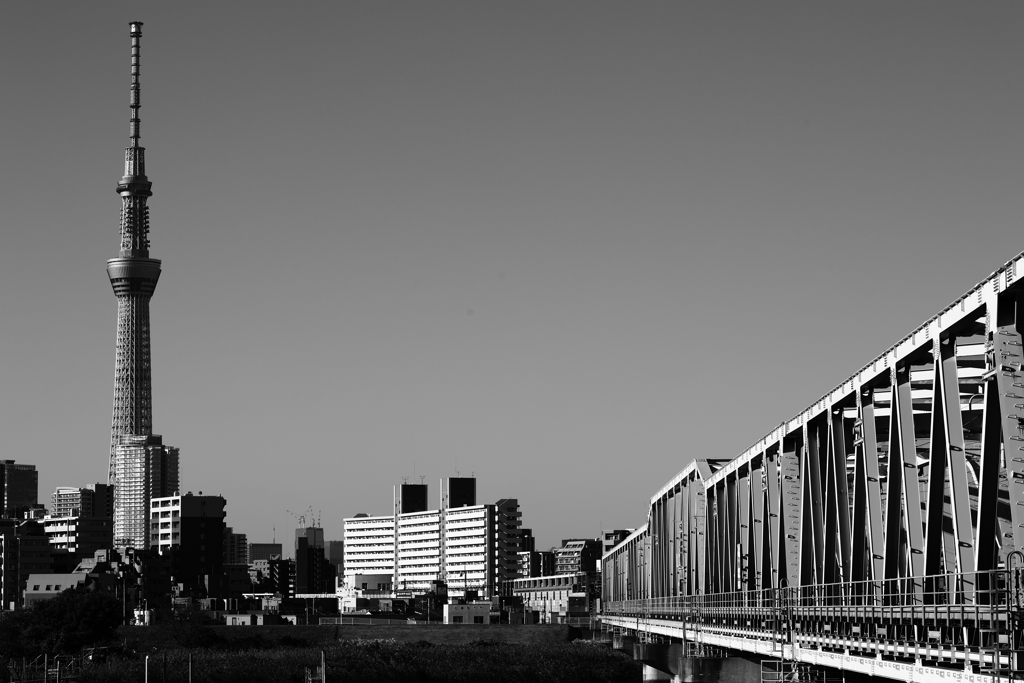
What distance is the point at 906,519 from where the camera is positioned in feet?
130

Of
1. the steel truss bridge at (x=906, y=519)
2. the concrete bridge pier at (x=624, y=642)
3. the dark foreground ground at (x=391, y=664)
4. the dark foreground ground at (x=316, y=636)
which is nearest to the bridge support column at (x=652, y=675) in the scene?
the dark foreground ground at (x=391, y=664)

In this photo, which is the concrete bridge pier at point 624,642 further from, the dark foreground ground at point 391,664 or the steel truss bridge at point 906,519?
the steel truss bridge at point 906,519

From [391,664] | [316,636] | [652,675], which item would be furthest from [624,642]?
[316,636]

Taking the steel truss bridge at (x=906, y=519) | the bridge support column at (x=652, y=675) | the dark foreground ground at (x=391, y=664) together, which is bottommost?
the bridge support column at (x=652, y=675)

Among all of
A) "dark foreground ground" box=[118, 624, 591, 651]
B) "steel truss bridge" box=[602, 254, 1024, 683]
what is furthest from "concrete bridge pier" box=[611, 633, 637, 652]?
"steel truss bridge" box=[602, 254, 1024, 683]

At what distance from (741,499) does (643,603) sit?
67047 millimetres

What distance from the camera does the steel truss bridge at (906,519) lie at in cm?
3019

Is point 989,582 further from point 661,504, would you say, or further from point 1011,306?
point 661,504

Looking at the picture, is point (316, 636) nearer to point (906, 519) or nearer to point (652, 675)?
point (652, 675)

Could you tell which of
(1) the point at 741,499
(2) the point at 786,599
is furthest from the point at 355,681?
(2) the point at 786,599

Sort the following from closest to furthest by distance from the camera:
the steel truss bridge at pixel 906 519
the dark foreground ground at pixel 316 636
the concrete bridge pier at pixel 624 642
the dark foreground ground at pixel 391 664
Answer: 1. the steel truss bridge at pixel 906 519
2. the dark foreground ground at pixel 391 664
3. the concrete bridge pier at pixel 624 642
4. the dark foreground ground at pixel 316 636

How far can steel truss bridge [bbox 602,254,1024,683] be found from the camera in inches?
1188

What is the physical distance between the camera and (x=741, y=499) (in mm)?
82188

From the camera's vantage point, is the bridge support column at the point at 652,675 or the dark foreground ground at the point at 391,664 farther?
the bridge support column at the point at 652,675
